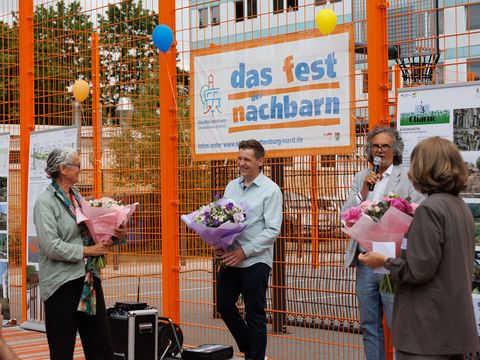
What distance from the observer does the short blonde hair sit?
3.98 meters

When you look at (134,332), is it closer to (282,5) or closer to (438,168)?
(282,5)

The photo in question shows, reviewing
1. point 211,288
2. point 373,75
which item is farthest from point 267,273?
point 211,288

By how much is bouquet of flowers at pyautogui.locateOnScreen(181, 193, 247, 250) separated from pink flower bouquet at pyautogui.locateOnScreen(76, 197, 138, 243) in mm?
637

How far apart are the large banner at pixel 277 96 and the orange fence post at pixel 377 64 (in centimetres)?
30

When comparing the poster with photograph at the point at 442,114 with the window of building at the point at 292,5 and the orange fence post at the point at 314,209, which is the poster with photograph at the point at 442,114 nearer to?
the orange fence post at the point at 314,209

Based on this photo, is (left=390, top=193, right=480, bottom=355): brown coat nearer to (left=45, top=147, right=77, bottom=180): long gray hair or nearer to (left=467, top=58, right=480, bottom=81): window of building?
(left=467, top=58, right=480, bottom=81): window of building

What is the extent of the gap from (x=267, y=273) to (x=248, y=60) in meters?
1.95

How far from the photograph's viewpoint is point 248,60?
747 cm

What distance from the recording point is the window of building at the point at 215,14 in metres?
7.76

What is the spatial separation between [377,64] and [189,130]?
2.22 m

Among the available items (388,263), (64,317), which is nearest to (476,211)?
(388,263)

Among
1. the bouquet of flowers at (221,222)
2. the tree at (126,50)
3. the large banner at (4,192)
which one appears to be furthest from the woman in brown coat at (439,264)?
the large banner at (4,192)

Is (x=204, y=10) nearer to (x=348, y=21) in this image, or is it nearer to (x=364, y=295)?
(x=348, y=21)

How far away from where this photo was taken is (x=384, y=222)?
4.51 metres
